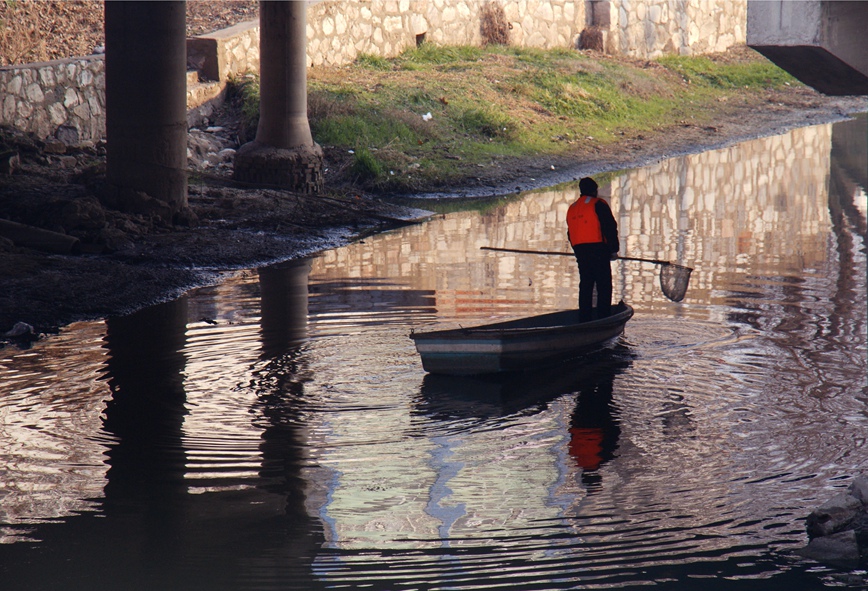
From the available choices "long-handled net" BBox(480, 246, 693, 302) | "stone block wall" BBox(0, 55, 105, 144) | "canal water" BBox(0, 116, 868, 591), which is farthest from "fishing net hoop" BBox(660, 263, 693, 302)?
"stone block wall" BBox(0, 55, 105, 144)

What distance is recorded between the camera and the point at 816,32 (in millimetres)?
6969

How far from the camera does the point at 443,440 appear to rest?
26.8 feet

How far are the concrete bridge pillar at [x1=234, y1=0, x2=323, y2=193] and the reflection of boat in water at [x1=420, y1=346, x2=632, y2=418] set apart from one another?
8250 mm

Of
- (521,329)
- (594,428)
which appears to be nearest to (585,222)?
(521,329)

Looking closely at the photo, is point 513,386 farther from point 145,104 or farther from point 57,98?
point 57,98

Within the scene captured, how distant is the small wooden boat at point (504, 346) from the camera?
9453 mm

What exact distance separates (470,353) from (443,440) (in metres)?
1.54

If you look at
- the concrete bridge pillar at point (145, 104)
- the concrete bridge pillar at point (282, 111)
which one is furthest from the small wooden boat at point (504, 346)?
the concrete bridge pillar at point (282, 111)

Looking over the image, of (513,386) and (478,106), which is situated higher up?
(478,106)

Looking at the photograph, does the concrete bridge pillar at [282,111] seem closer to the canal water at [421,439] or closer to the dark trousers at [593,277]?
the canal water at [421,439]

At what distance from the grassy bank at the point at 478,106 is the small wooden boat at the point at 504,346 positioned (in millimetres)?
9217

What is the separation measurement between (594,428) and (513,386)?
125 centimetres

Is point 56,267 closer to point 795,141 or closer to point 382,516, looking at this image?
point 382,516

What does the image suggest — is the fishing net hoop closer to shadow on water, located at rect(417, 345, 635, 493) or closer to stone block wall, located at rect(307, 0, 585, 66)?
shadow on water, located at rect(417, 345, 635, 493)
